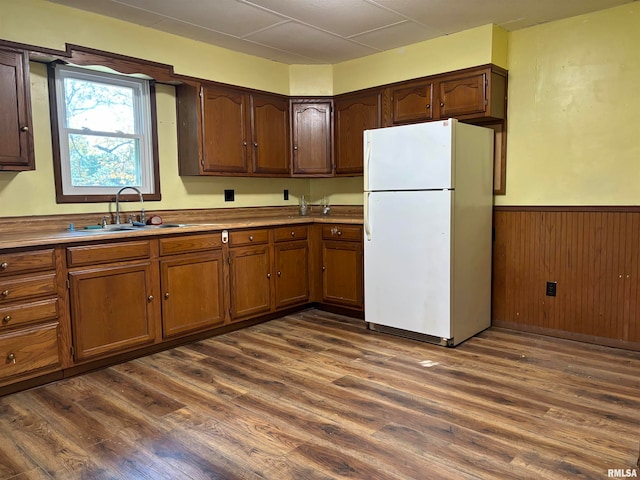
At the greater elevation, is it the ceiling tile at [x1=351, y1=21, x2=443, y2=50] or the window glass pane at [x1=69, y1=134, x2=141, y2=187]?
the ceiling tile at [x1=351, y1=21, x2=443, y2=50]

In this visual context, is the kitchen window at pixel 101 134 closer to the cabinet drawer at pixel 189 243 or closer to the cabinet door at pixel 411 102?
the cabinet drawer at pixel 189 243

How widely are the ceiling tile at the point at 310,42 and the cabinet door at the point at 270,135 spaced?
1.67ft

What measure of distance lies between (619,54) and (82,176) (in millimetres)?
3846

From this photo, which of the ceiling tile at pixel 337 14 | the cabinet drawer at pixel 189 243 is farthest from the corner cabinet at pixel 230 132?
the ceiling tile at pixel 337 14

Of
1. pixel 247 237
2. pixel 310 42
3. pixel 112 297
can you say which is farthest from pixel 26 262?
pixel 310 42

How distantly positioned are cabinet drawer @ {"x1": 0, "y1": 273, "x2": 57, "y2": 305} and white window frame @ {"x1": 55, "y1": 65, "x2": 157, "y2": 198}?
85cm

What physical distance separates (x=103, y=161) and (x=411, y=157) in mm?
2293

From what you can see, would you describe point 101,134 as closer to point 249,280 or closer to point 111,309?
point 111,309

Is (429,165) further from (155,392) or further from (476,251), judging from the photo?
(155,392)

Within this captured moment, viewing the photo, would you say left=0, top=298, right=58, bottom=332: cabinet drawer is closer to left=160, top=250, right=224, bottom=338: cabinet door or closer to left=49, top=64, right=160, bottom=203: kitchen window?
left=160, top=250, right=224, bottom=338: cabinet door

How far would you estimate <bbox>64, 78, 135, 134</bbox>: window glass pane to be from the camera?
11.1 feet

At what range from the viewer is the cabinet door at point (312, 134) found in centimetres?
461

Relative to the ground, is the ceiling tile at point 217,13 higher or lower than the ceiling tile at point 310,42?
lower

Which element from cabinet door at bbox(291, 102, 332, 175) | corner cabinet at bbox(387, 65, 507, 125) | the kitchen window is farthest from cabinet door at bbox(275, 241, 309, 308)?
corner cabinet at bbox(387, 65, 507, 125)
